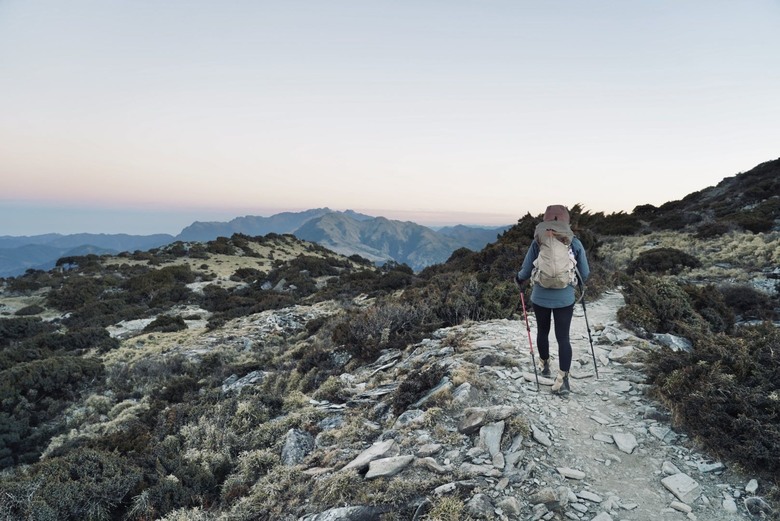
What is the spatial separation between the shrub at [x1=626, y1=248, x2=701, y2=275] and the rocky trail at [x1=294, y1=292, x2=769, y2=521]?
12458 millimetres

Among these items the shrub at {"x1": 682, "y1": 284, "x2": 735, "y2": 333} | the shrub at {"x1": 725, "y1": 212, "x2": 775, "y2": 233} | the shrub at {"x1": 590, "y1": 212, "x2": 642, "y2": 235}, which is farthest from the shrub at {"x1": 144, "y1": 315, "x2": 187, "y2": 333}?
the shrub at {"x1": 725, "y1": 212, "x2": 775, "y2": 233}

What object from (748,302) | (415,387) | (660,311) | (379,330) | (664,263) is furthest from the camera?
(664,263)

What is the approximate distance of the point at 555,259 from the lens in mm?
5555

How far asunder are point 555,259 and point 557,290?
0.55 meters

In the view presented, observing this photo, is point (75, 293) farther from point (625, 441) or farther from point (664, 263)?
point (664, 263)

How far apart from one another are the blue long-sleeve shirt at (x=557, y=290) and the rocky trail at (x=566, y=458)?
160cm

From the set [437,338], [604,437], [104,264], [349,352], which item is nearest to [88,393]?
[349,352]

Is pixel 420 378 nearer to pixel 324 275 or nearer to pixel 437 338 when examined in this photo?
pixel 437 338

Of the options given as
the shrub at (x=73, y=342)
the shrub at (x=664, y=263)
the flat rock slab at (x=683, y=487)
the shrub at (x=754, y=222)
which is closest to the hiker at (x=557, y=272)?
the flat rock slab at (x=683, y=487)

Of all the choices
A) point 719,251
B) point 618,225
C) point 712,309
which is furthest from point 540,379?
point 618,225

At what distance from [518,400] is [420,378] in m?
1.85

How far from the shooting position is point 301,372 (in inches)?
426

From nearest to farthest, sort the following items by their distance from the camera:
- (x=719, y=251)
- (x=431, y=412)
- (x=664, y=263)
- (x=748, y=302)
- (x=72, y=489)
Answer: (x=72, y=489) → (x=431, y=412) → (x=748, y=302) → (x=664, y=263) → (x=719, y=251)

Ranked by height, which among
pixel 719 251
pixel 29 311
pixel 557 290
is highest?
pixel 557 290
